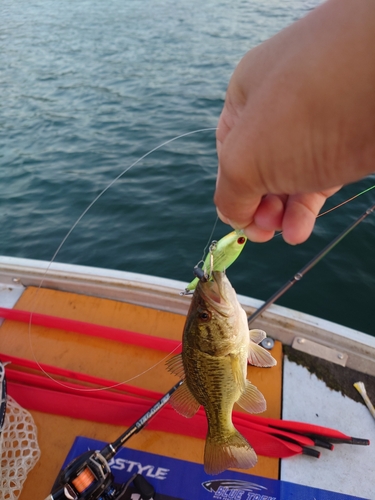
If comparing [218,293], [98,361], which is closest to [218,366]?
[218,293]

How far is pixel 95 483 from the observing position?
2.10m

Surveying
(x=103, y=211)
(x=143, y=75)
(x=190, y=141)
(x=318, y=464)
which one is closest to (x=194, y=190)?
(x=103, y=211)

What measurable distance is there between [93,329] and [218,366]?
173 centimetres

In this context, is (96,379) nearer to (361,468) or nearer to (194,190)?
(361,468)

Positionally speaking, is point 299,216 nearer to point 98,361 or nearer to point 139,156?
point 98,361

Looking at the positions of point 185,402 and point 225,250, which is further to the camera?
point 185,402

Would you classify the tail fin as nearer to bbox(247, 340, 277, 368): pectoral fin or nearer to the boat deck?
bbox(247, 340, 277, 368): pectoral fin

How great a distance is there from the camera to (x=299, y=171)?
0.90 metres

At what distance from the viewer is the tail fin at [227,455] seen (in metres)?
1.95

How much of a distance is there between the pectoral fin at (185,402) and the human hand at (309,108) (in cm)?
139

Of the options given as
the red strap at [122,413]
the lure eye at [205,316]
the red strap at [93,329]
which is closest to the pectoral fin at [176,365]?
the lure eye at [205,316]

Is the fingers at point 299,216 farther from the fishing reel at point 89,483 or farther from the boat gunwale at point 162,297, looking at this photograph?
the boat gunwale at point 162,297

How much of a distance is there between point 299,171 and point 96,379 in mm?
2624

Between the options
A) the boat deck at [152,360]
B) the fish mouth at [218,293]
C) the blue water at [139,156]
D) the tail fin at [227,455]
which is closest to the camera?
the fish mouth at [218,293]
